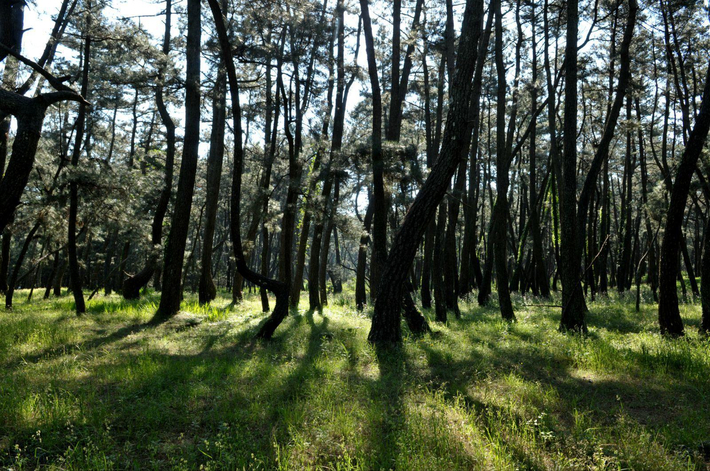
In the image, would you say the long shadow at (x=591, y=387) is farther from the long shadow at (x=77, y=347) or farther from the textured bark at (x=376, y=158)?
the long shadow at (x=77, y=347)

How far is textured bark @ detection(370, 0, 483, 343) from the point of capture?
24.1ft

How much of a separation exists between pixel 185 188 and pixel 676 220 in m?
11.1

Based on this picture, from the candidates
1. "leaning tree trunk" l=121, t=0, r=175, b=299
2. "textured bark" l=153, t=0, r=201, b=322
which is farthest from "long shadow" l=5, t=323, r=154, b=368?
"leaning tree trunk" l=121, t=0, r=175, b=299

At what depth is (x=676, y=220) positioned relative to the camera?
7.82 meters

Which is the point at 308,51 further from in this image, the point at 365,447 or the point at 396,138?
the point at 365,447

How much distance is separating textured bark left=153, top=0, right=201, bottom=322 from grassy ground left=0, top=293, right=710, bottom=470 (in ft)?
8.26

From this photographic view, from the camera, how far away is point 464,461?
347 cm

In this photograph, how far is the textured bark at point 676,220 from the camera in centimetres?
750

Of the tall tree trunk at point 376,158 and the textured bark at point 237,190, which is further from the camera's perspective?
the tall tree trunk at point 376,158

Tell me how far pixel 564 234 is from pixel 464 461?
749cm

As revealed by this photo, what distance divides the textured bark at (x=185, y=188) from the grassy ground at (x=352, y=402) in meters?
2.52

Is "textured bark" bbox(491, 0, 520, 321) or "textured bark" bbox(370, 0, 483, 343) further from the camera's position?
"textured bark" bbox(491, 0, 520, 321)

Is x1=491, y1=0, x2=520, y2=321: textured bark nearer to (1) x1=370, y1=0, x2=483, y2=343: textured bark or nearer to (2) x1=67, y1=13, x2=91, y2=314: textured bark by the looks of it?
(1) x1=370, y1=0, x2=483, y2=343: textured bark

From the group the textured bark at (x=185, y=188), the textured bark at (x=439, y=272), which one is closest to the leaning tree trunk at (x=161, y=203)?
the textured bark at (x=185, y=188)
